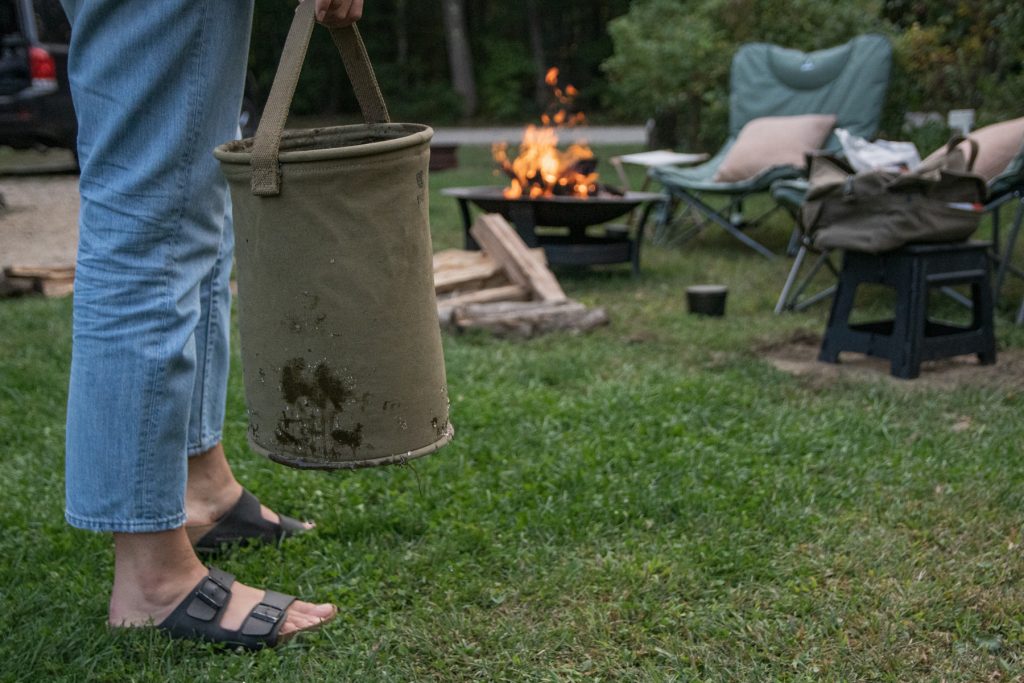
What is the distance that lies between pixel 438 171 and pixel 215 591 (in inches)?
365

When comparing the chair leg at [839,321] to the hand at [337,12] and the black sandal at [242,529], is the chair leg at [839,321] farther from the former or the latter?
the hand at [337,12]

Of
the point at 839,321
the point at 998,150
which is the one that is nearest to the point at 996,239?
the point at 998,150

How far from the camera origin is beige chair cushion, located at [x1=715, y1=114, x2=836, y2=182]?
19.2 feet

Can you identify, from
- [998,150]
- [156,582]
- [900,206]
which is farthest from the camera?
[998,150]

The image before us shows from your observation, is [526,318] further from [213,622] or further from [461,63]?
[461,63]

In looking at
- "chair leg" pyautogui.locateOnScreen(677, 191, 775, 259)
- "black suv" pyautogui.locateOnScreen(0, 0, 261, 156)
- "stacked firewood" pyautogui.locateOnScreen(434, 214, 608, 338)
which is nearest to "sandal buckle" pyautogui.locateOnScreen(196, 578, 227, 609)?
"stacked firewood" pyautogui.locateOnScreen(434, 214, 608, 338)

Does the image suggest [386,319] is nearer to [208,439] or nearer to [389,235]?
[389,235]

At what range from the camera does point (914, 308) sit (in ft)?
10.5

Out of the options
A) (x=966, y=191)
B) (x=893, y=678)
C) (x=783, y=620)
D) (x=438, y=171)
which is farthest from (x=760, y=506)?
(x=438, y=171)

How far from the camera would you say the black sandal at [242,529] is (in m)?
1.92

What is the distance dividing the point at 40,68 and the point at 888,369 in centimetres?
687

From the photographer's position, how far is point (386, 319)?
1.40 meters

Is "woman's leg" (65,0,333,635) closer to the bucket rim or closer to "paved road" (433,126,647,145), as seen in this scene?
the bucket rim

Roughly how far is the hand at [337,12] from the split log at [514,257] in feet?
9.09
